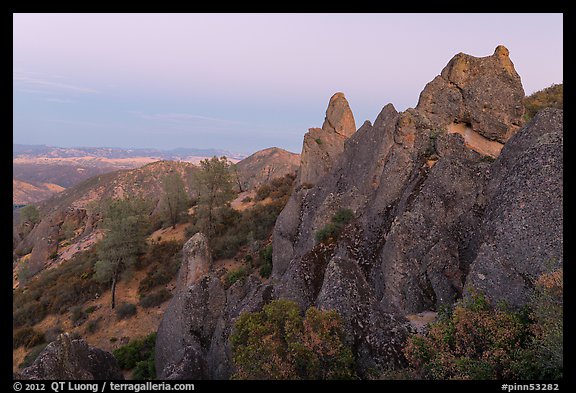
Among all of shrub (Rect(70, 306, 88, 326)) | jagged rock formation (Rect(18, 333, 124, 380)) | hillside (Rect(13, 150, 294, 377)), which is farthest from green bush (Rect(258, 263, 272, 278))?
shrub (Rect(70, 306, 88, 326))

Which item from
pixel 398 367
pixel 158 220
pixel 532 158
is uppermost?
pixel 532 158

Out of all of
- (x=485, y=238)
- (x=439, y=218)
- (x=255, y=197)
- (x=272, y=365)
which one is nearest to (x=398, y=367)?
(x=272, y=365)

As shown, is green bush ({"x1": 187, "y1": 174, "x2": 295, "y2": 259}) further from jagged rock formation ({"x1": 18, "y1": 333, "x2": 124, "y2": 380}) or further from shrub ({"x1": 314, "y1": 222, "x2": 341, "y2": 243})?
jagged rock formation ({"x1": 18, "y1": 333, "x2": 124, "y2": 380})

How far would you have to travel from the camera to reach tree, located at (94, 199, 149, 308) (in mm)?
37656

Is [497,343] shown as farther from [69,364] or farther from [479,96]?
[479,96]

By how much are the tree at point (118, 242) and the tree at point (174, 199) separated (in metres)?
14.0

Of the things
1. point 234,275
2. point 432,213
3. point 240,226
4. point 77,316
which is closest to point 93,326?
point 77,316

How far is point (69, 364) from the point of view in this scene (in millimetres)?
15016

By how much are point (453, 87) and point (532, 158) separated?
1365 cm

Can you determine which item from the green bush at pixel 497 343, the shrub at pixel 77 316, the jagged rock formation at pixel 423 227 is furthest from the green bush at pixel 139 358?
the green bush at pixel 497 343

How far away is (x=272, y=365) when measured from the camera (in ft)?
33.7

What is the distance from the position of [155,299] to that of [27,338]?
12.7 m

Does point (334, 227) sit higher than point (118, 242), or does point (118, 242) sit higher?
point (334, 227)

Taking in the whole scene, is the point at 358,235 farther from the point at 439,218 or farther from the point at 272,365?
the point at 272,365
